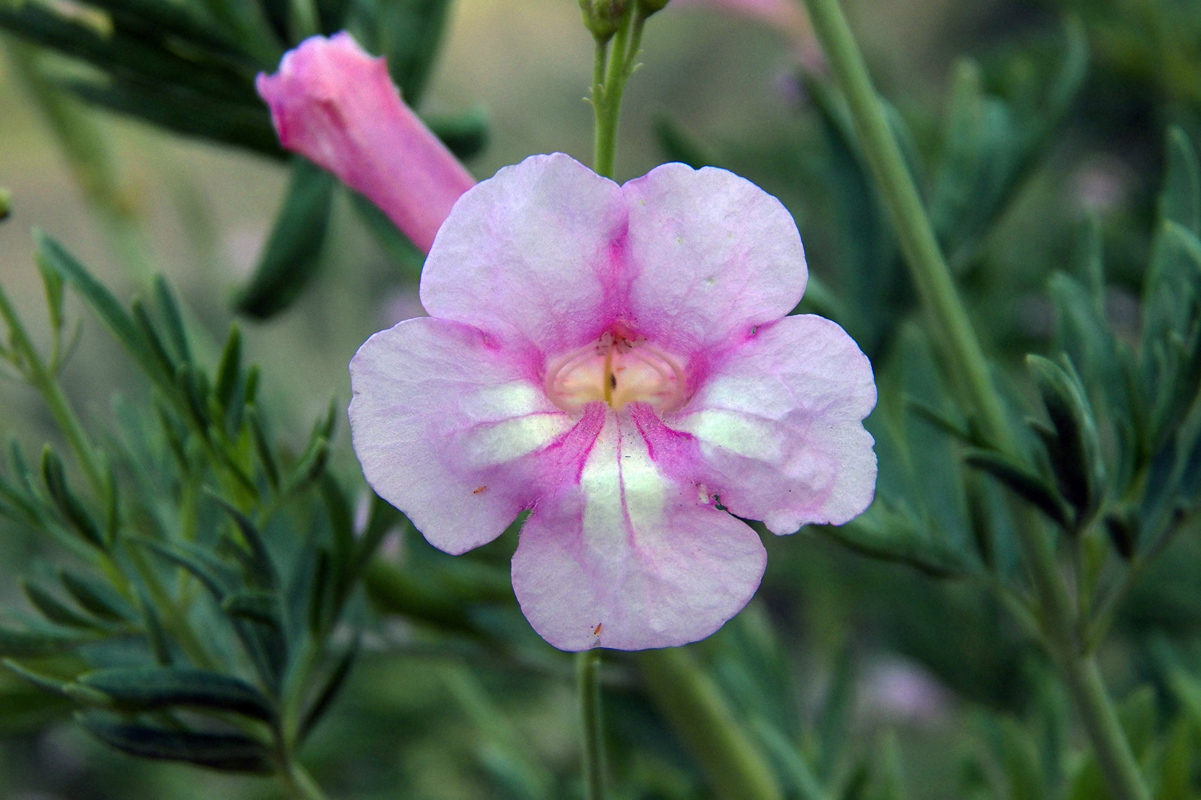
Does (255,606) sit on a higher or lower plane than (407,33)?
lower

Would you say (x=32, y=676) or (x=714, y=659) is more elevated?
(x=32, y=676)

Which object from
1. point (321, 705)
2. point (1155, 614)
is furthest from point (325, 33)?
point (1155, 614)

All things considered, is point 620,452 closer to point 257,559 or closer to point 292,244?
point 257,559

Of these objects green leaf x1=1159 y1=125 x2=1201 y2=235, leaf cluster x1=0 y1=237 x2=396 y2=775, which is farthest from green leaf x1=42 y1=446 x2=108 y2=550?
green leaf x1=1159 y1=125 x2=1201 y2=235

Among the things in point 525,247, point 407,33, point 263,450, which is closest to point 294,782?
point 263,450

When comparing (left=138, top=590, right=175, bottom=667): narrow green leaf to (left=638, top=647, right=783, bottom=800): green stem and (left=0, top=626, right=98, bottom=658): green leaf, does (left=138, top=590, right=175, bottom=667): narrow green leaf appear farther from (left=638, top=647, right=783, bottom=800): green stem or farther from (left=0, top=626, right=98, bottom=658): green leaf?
(left=638, top=647, right=783, bottom=800): green stem

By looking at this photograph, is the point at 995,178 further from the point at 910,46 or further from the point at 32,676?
the point at 910,46
